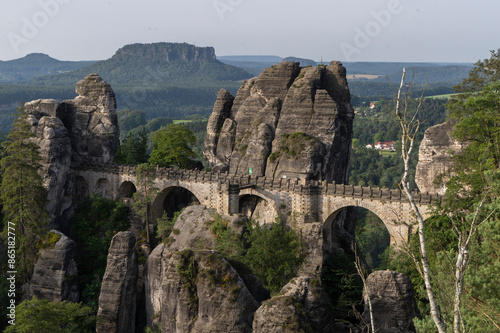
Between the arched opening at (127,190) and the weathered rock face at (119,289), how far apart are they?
15811 millimetres

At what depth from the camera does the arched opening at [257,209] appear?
155ft

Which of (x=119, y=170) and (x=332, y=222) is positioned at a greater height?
(x=119, y=170)

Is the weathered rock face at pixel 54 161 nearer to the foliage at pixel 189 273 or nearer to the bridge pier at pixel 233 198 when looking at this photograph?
the bridge pier at pixel 233 198

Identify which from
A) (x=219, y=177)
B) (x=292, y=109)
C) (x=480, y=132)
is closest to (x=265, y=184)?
(x=219, y=177)

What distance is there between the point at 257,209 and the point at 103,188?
1795cm

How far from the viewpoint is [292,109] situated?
51.1 m

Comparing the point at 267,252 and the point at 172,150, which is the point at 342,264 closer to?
the point at 267,252

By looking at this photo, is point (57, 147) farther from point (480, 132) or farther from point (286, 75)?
point (480, 132)

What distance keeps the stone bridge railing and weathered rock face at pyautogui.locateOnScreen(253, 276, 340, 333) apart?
21634mm

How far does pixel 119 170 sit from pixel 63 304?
18.5m

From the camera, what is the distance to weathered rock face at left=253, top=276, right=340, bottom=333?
18.6 meters

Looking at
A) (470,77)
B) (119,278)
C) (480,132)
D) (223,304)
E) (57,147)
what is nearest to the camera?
(223,304)

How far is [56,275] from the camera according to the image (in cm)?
4288

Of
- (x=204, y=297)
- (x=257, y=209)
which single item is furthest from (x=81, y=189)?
(x=204, y=297)
